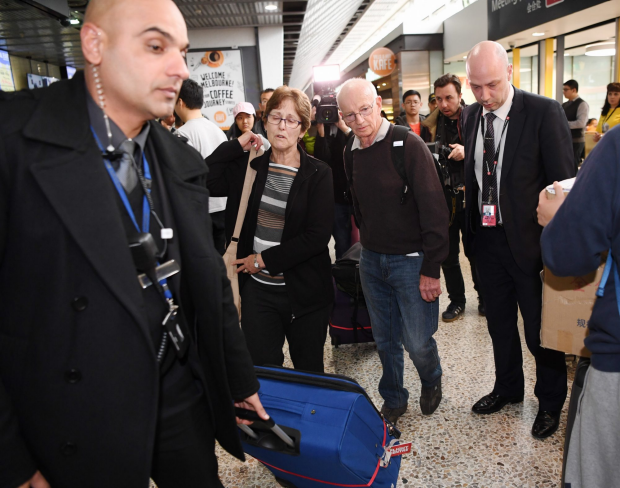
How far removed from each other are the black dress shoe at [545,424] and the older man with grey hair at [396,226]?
1.79 feet

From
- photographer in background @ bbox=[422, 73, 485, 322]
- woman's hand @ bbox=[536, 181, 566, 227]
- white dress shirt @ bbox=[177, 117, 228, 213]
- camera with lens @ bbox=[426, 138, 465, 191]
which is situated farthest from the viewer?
photographer in background @ bbox=[422, 73, 485, 322]

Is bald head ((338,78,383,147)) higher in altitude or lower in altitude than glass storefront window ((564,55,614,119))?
lower

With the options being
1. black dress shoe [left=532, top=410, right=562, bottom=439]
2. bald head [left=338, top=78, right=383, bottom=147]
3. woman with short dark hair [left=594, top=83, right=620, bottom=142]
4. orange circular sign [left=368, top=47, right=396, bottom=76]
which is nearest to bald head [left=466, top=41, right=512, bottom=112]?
bald head [left=338, top=78, right=383, bottom=147]

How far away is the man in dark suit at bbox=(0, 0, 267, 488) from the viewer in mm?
883

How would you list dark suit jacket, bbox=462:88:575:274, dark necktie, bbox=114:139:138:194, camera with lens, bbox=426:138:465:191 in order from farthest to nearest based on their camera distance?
camera with lens, bbox=426:138:465:191 → dark suit jacket, bbox=462:88:575:274 → dark necktie, bbox=114:139:138:194

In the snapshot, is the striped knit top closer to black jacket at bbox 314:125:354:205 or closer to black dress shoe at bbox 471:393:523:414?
black dress shoe at bbox 471:393:523:414

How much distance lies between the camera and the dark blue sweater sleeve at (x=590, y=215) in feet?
3.56

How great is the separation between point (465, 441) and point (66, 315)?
210 centimetres

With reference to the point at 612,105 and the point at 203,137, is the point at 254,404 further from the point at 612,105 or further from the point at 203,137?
the point at 612,105

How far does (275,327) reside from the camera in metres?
2.27

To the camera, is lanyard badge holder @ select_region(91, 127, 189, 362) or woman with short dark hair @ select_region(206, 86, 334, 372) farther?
woman with short dark hair @ select_region(206, 86, 334, 372)

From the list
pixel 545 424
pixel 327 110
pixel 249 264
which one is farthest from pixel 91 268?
pixel 327 110

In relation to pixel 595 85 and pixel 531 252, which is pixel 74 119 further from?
pixel 595 85

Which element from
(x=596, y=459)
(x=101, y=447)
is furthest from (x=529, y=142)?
(x=101, y=447)
